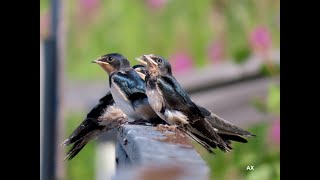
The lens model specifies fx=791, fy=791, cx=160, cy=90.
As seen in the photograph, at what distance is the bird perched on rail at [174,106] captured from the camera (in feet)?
5.39

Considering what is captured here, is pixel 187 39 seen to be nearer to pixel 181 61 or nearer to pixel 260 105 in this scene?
pixel 181 61

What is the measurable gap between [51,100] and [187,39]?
41cm

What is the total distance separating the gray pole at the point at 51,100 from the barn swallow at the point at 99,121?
0.96ft

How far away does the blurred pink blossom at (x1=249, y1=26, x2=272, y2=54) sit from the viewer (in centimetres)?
224

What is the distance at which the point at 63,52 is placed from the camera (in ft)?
7.00

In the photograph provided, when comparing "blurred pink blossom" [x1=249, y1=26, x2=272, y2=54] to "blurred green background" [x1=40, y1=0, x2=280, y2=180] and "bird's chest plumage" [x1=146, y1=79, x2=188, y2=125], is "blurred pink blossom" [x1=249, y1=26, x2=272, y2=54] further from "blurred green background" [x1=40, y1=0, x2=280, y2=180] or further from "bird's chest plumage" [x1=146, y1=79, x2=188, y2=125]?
"bird's chest plumage" [x1=146, y1=79, x2=188, y2=125]

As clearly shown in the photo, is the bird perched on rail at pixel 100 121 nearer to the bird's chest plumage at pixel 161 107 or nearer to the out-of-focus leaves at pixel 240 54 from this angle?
the bird's chest plumage at pixel 161 107

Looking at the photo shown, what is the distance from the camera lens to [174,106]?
65.5 inches

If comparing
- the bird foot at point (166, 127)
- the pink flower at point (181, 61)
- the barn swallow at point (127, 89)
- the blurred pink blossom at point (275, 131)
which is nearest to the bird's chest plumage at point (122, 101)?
the barn swallow at point (127, 89)

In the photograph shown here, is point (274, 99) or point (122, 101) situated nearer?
point (122, 101)

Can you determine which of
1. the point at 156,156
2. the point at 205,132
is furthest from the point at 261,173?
the point at 156,156

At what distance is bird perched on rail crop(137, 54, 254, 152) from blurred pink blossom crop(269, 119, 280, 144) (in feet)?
1.59
